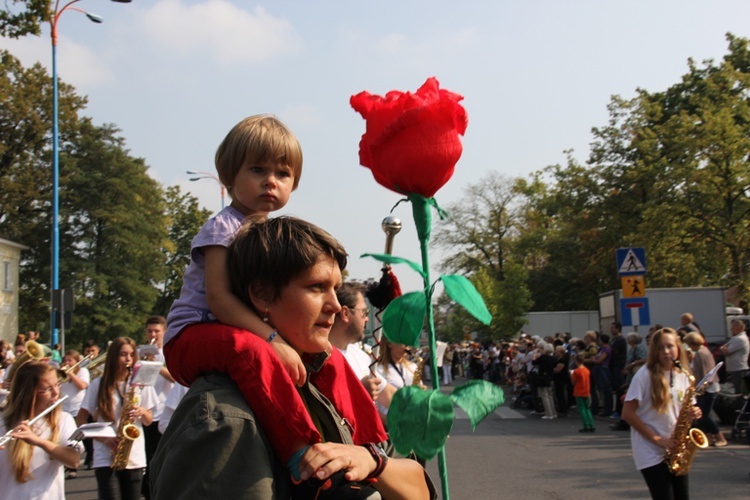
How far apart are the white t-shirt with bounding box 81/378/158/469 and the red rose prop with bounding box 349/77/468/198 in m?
5.41

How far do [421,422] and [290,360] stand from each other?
0.31m

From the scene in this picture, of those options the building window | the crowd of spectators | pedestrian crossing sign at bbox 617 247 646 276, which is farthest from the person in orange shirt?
the building window

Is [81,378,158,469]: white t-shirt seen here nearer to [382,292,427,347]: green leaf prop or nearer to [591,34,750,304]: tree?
[382,292,427,347]: green leaf prop

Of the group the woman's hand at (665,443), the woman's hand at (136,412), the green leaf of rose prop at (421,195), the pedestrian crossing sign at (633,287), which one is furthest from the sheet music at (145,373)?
the pedestrian crossing sign at (633,287)

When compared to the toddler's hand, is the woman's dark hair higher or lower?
higher

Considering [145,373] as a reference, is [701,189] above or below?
above

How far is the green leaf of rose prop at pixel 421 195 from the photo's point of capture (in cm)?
188

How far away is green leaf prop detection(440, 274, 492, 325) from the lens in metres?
1.93

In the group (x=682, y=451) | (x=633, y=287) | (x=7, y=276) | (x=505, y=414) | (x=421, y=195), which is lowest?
(x=505, y=414)

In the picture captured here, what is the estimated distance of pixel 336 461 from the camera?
1.71 metres

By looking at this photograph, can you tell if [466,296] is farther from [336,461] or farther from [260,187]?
[260,187]

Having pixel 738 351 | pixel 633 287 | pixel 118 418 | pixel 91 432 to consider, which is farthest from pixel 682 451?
pixel 738 351

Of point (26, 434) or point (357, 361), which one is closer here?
point (26, 434)

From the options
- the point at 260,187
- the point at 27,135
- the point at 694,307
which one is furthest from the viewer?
the point at 27,135
